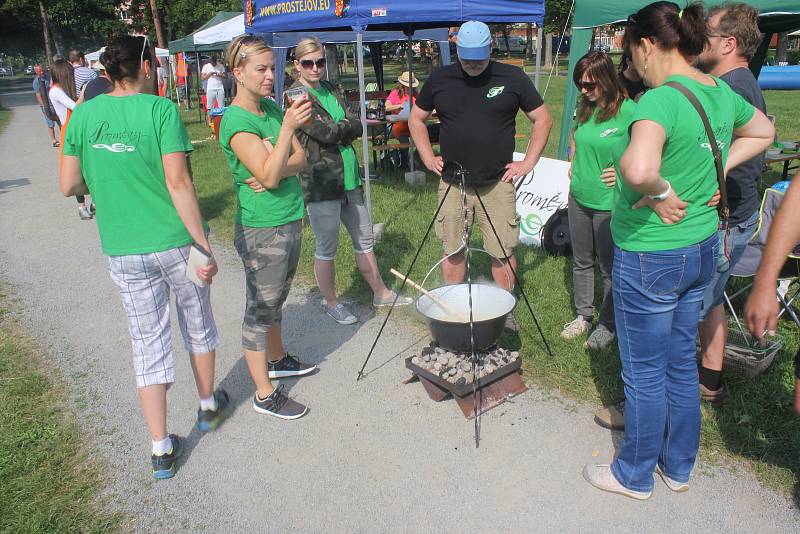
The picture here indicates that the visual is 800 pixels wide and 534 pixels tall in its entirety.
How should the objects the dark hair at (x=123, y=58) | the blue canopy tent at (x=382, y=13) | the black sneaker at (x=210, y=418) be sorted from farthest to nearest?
1. the blue canopy tent at (x=382, y=13)
2. the black sneaker at (x=210, y=418)
3. the dark hair at (x=123, y=58)

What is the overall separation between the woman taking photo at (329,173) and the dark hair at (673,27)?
7.26 feet

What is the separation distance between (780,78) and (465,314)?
1344 cm

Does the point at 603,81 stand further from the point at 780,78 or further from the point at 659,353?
the point at 780,78

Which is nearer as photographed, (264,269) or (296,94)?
(296,94)

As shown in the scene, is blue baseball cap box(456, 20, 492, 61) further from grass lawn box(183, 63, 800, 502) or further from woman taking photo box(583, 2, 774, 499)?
grass lawn box(183, 63, 800, 502)

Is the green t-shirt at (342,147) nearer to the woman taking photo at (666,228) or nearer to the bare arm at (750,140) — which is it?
the woman taking photo at (666,228)

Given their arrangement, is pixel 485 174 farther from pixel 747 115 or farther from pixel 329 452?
pixel 329 452

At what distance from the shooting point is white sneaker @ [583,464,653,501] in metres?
2.59

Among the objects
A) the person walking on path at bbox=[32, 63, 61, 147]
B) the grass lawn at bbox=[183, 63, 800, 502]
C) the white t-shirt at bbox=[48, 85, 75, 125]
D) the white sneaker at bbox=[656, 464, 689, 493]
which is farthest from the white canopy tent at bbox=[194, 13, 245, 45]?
the white sneaker at bbox=[656, 464, 689, 493]

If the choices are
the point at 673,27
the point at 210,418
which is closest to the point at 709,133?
the point at 673,27

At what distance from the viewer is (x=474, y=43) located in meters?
3.51

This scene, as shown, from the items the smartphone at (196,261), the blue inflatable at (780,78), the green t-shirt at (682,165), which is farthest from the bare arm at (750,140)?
the blue inflatable at (780,78)

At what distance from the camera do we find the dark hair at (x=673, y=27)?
204 cm

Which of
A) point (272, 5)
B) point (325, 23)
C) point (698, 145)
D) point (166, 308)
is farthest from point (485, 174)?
point (272, 5)
